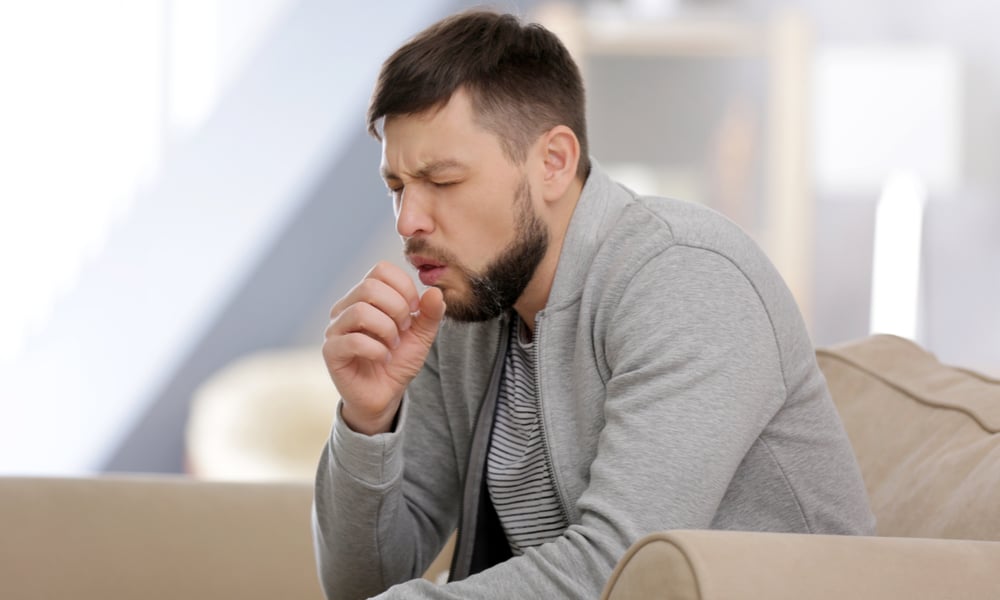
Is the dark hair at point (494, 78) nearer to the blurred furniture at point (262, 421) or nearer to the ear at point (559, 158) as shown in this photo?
the ear at point (559, 158)

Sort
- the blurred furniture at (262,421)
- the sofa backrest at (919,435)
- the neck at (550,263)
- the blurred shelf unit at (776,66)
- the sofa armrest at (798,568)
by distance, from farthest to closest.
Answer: the blurred shelf unit at (776,66)
the blurred furniture at (262,421)
the neck at (550,263)
the sofa backrest at (919,435)
the sofa armrest at (798,568)

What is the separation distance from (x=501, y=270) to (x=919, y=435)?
1.59 ft

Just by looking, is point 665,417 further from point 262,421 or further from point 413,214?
point 262,421

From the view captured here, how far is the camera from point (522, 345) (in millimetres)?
1363

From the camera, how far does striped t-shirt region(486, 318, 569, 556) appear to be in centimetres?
125

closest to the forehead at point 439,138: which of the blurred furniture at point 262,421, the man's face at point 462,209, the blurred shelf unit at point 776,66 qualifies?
the man's face at point 462,209

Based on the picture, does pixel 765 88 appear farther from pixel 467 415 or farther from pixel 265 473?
pixel 467 415

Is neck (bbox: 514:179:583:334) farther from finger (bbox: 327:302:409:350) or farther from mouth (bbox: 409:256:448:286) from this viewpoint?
finger (bbox: 327:302:409:350)

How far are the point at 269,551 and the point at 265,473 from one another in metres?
1.83

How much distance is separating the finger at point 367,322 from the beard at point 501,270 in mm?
142

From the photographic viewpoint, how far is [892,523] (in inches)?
49.0

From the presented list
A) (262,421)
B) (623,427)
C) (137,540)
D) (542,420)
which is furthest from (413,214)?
(262,421)

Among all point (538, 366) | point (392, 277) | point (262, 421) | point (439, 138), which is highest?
point (439, 138)

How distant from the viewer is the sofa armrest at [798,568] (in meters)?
0.70
